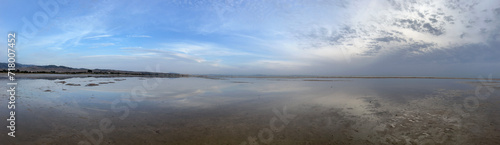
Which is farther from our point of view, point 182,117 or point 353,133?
point 182,117

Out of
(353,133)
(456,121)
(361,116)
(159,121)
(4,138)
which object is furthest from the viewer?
(361,116)

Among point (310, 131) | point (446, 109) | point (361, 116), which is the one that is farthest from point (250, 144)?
point (446, 109)

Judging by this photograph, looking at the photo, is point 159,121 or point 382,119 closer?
point 159,121

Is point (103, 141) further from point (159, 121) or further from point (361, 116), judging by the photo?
point (361, 116)

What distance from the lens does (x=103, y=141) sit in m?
5.57

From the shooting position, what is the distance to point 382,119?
27.9 feet

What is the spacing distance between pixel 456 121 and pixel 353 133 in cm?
538

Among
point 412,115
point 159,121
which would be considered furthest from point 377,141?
point 159,121

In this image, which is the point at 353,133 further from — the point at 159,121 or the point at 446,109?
the point at 446,109

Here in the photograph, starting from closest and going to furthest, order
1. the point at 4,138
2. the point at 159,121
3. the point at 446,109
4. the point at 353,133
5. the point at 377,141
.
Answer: the point at 4,138, the point at 377,141, the point at 353,133, the point at 159,121, the point at 446,109

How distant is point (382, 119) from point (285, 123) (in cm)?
435

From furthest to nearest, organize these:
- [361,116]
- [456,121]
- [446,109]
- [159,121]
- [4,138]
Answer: [446,109]
[361,116]
[456,121]
[159,121]
[4,138]

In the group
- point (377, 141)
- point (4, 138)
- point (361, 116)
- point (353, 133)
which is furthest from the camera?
point (361, 116)

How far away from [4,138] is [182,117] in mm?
4924
